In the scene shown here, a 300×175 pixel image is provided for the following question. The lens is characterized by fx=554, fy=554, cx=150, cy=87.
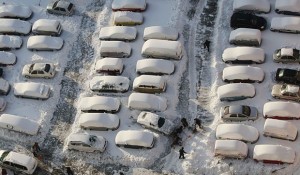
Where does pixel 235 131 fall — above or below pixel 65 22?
below

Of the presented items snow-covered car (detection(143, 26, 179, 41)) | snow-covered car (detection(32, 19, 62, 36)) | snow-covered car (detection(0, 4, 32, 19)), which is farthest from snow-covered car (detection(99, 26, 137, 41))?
snow-covered car (detection(0, 4, 32, 19))

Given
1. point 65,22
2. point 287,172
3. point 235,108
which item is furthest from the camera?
point 65,22

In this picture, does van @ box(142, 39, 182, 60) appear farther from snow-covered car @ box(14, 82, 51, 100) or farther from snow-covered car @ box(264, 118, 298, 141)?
snow-covered car @ box(264, 118, 298, 141)

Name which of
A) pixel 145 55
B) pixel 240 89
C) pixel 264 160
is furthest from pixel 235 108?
pixel 145 55

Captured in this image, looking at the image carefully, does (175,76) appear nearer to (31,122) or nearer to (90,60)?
(90,60)

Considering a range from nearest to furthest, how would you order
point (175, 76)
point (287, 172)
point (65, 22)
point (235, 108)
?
point (287, 172) < point (235, 108) < point (175, 76) < point (65, 22)

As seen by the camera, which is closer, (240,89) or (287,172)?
(287,172)

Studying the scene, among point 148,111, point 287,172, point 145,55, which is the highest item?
point 145,55

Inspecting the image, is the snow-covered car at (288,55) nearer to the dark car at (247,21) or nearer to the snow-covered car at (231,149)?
the dark car at (247,21)
